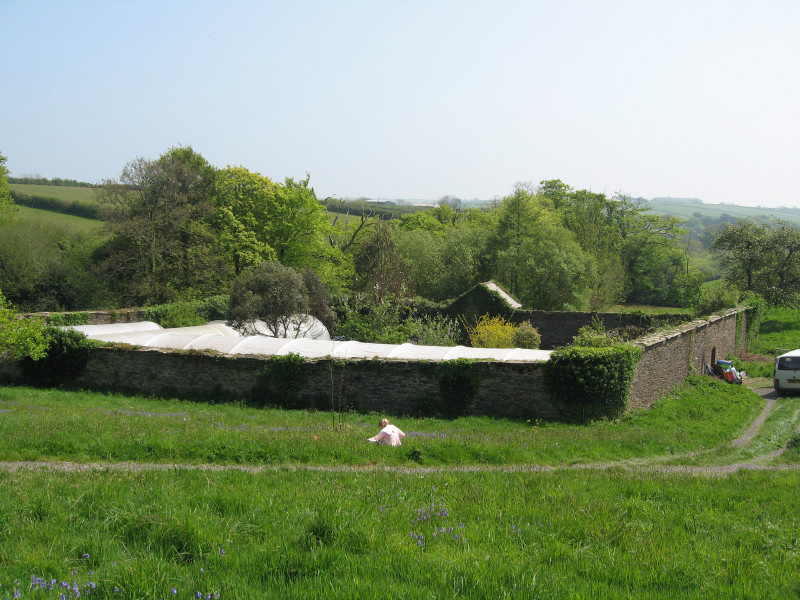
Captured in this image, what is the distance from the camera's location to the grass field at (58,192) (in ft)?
240

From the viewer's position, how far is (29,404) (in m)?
16.4

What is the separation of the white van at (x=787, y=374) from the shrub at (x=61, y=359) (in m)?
23.0

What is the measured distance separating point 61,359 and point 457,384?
13.0 metres

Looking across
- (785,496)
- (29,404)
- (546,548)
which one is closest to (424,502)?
(546,548)

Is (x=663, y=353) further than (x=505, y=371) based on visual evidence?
Yes

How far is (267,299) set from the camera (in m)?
28.2

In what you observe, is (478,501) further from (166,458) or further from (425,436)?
(425,436)

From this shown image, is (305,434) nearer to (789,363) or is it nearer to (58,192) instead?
(789,363)

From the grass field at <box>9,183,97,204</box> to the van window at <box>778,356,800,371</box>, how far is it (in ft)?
223

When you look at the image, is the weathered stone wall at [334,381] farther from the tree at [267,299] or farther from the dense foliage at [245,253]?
the dense foliage at [245,253]

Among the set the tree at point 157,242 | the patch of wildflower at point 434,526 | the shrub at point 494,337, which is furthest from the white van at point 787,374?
the tree at point 157,242

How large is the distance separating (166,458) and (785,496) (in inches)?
352

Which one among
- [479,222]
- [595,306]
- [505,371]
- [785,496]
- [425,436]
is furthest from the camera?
[479,222]

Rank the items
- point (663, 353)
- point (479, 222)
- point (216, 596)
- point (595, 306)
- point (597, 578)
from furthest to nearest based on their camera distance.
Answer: point (479, 222), point (595, 306), point (663, 353), point (597, 578), point (216, 596)
